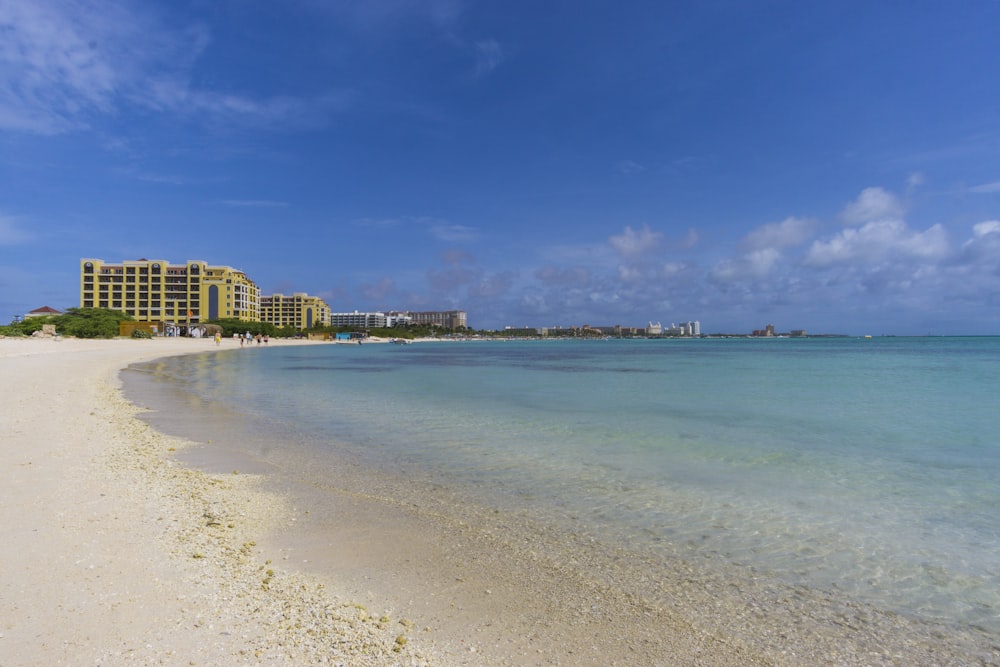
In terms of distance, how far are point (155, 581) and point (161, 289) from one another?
136414 millimetres

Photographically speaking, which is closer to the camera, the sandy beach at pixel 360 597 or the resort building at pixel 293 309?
the sandy beach at pixel 360 597

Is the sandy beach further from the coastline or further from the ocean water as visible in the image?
the ocean water

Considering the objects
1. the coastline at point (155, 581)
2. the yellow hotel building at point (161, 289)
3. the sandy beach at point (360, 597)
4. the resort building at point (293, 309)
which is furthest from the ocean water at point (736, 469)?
the resort building at point (293, 309)

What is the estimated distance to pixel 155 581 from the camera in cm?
385

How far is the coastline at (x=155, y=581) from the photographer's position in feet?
10.0

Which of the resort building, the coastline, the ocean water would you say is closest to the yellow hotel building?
the resort building

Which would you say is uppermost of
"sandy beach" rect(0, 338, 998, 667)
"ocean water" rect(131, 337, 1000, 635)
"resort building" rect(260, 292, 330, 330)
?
"resort building" rect(260, 292, 330, 330)

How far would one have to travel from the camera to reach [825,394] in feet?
70.7

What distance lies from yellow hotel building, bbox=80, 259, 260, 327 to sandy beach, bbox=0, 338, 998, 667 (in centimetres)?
12557

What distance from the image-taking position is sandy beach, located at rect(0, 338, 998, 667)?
3197 mm

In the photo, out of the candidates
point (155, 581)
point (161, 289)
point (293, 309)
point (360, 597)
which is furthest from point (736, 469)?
point (293, 309)

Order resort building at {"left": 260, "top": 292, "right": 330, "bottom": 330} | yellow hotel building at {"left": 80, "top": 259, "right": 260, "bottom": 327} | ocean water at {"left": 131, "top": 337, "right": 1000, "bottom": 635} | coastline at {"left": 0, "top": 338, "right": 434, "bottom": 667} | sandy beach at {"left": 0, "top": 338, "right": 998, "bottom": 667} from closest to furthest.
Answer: coastline at {"left": 0, "top": 338, "right": 434, "bottom": 667}
sandy beach at {"left": 0, "top": 338, "right": 998, "bottom": 667}
ocean water at {"left": 131, "top": 337, "right": 1000, "bottom": 635}
yellow hotel building at {"left": 80, "top": 259, "right": 260, "bottom": 327}
resort building at {"left": 260, "top": 292, "right": 330, "bottom": 330}

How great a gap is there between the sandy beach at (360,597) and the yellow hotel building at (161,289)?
125571 millimetres

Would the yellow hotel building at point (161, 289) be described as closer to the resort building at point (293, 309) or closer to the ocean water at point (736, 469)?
the resort building at point (293, 309)
